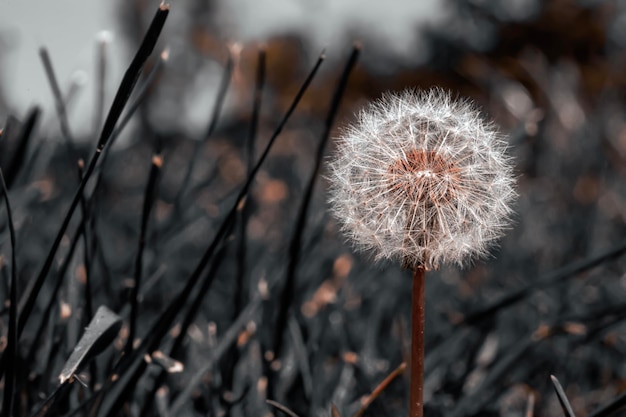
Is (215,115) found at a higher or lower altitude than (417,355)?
higher

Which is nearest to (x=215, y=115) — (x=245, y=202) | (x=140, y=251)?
(x=245, y=202)

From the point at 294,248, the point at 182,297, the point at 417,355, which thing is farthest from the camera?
the point at 294,248

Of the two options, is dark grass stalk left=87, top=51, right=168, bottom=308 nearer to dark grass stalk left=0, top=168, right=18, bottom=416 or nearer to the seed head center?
dark grass stalk left=0, top=168, right=18, bottom=416

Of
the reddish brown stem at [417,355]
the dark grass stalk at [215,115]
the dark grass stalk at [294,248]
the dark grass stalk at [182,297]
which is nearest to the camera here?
the reddish brown stem at [417,355]

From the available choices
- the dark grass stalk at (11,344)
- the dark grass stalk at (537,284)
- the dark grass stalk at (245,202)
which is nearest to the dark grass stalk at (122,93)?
the dark grass stalk at (11,344)

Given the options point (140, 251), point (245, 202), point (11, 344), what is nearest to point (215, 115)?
point (245, 202)

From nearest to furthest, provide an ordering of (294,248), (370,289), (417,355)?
(417,355), (294,248), (370,289)

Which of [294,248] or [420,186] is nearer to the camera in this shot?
[420,186]

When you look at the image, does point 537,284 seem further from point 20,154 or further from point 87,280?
point 20,154

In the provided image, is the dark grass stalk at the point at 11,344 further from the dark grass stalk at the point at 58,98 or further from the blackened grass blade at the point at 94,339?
the dark grass stalk at the point at 58,98
